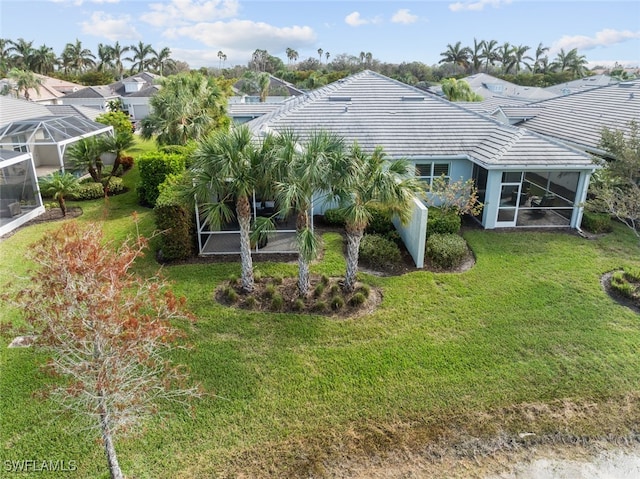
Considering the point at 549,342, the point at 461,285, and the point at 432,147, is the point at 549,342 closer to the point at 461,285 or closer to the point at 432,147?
the point at 461,285

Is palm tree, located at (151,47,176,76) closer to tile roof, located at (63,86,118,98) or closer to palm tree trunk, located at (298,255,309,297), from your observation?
tile roof, located at (63,86,118,98)

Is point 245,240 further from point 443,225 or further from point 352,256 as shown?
point 443,225

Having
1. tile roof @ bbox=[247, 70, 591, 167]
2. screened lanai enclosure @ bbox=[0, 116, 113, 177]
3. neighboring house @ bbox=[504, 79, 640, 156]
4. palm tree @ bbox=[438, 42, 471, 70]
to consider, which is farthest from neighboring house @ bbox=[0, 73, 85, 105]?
palm tree @ bbox=[438, 42, 471, 70]

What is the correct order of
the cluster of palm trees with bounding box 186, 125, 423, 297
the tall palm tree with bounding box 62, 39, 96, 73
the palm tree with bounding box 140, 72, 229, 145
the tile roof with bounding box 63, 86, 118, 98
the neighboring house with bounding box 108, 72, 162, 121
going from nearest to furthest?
the cluster of palm trees with bounding box 186, 125, 423, 297 → the palm tree with bounding box 140, 72, 229, 145 → the tile roof with bounding box 63, 86, 118, 98 → the neighboring house with bounding box 108, 72, 162, 121 → the tall palm tree with bounding box 62, 39, 96, 73

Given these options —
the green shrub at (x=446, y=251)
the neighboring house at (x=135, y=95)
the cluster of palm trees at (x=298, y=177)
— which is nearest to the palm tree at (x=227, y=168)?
the cluster of palm trees at (x=298, y=177)

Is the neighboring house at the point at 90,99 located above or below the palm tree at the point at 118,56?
below

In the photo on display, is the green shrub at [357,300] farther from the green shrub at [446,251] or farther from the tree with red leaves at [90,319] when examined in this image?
the tree with red leaves at [90,319]
